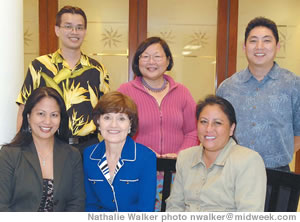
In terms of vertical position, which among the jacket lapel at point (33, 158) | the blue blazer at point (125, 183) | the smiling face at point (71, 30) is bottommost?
the blue blazer at point (125, 183)

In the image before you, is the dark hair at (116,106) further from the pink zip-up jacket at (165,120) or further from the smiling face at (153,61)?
the smiling face at (153,61)

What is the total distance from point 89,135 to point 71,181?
0.64m

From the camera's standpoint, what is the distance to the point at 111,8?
544 centimetres

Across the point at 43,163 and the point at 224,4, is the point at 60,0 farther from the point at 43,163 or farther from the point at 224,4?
the point at 43,163

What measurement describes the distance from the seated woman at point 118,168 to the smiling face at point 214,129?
1.26 feet

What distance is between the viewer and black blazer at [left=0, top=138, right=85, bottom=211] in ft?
6.70

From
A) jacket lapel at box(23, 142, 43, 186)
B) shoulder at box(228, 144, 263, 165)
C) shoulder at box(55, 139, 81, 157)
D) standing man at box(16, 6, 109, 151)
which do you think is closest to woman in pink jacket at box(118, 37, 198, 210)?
standing man at box(16, 6, 109, 151)

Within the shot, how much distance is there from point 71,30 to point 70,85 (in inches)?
16.6

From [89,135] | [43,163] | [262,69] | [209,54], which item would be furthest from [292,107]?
[209,54]

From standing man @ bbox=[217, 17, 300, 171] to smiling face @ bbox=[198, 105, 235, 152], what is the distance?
1.63ft

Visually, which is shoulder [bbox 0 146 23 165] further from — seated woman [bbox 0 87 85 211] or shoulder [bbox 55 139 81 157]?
shoulder [bbox 55 139 81 157]

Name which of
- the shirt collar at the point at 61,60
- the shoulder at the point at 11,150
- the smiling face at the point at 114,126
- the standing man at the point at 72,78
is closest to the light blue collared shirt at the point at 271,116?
the smiling face at the point at 114,126

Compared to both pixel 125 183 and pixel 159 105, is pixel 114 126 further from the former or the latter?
pixel 159 105

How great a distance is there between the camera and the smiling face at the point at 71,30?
2758mm
